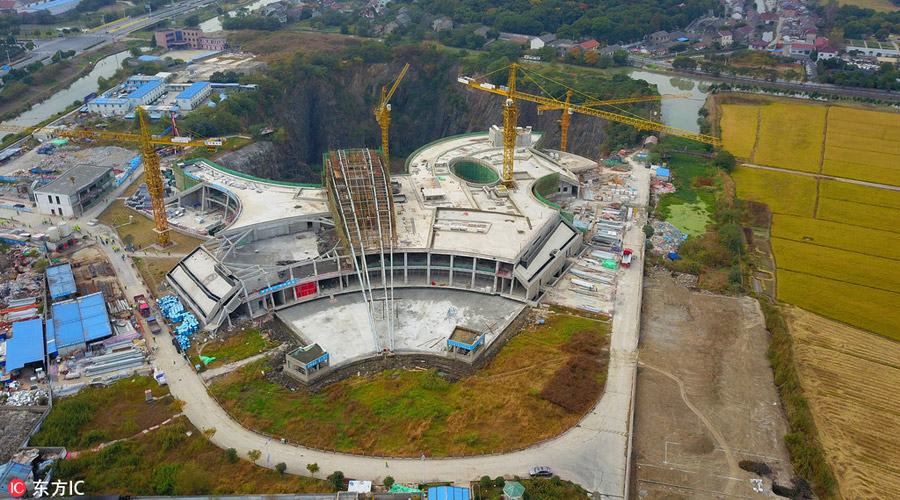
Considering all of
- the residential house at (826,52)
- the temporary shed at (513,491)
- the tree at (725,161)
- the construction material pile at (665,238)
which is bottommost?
the temporary shed at (513,491)

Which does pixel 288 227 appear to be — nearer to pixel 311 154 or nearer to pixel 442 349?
pixel 442 349

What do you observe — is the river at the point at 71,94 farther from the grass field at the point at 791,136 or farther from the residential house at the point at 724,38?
the residential house at the point at 724,38

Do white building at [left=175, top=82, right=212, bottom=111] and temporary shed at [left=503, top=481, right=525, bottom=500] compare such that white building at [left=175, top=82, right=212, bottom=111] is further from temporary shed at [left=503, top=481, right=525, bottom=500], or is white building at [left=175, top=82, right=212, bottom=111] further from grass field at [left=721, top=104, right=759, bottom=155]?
grass field at [left=721, top=104, right=759, bottom=155]

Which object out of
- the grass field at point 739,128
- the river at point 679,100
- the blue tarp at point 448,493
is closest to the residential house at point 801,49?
the river at point 679,100

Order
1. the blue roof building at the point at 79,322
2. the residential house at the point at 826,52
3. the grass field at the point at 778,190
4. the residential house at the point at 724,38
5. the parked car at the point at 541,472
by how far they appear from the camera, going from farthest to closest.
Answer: the residential house at the point at 724,38 → the residential house at the point at 826,52 → the grass field at the point at 778,190 → the blue roof building at the point at 79,322 → the parked car at the point at 541,472

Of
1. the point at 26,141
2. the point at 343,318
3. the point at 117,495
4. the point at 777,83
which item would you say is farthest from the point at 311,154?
the point at 777,83

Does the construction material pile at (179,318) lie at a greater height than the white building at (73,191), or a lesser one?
lesser

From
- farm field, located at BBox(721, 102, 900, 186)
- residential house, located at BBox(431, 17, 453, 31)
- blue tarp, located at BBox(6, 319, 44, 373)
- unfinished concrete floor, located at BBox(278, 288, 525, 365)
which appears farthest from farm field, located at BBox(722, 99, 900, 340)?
residential house, located at BBox(431, 17, 453, 31)
